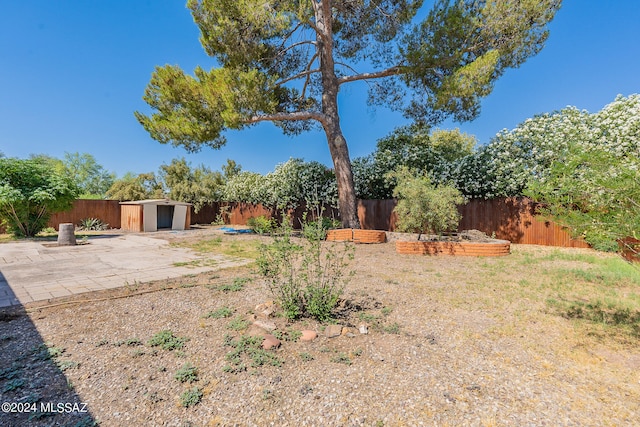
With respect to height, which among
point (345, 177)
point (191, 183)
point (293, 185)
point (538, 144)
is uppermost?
point (191, 183)

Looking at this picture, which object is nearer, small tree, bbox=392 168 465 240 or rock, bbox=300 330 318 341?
rock, bbox=300 330 318 341

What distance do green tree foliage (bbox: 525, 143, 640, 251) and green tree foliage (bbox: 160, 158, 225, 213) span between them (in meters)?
20.1

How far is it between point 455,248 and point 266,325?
18.9 ft

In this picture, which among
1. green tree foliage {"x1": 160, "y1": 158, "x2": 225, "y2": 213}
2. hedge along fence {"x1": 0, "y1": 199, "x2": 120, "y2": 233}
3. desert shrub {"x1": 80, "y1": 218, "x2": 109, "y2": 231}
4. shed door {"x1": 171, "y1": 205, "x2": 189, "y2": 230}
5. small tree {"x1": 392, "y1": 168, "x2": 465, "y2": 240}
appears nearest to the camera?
small tree {"x1": 392, "y1": 168, "x2": 465, "y2": 240}

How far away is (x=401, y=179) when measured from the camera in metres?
8.73

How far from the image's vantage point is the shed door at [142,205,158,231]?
15.6 meters

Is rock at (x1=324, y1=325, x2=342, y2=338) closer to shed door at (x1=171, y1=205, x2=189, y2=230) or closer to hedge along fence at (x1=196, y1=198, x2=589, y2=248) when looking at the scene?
hedge along fence at (x1=196, y1=198, x2=589, y2=248)

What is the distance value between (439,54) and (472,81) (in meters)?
1.51

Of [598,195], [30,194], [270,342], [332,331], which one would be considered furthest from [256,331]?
[30,194]

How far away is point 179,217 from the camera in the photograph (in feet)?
56.4

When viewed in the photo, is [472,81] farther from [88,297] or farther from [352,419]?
[88,297]

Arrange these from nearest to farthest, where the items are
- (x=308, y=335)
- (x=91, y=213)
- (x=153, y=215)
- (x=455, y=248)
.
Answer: (x=308, y=335)
(x=455, y=248)
(x=153, y=215)
(x=91, y=213)

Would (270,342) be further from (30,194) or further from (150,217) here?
(150,217)

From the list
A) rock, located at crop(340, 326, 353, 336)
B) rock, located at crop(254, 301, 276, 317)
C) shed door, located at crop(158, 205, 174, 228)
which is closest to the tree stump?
shed door, located at crop(158, 205, 174, 228)
